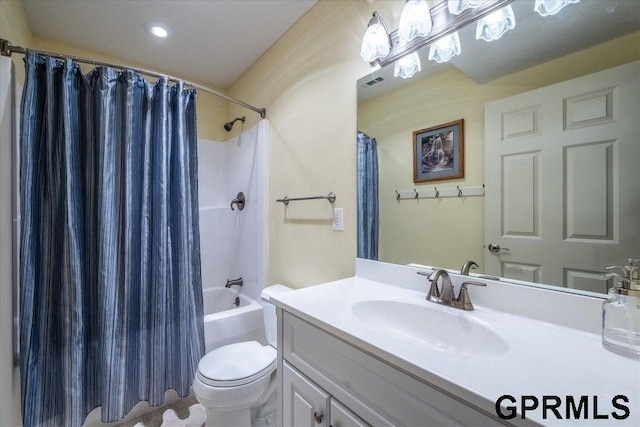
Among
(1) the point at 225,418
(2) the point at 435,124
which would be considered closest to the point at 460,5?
(2) the point at 435,124

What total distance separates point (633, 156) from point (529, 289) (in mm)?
427

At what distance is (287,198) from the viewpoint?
1.78 meters

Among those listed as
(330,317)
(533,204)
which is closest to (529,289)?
(533,204)

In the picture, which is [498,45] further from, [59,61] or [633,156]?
[59,61]

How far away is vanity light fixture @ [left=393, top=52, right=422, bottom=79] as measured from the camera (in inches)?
44.3

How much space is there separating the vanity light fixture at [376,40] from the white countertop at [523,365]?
3.56 ft

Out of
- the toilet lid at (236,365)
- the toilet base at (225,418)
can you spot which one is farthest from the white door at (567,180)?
the toilet base at (225,418)

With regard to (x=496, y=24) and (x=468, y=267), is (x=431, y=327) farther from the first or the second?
(x=496, y=24)

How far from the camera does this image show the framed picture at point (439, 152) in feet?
3.33

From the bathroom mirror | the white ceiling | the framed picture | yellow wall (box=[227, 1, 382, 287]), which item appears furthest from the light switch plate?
the white ceiling

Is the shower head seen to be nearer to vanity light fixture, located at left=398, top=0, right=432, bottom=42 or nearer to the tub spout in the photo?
the tub spout

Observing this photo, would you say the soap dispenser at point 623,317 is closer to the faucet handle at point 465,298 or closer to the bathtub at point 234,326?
the faucet handle at point 465,298

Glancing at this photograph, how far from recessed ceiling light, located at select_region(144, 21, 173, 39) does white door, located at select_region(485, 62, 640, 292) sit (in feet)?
6.58

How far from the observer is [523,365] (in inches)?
21.8
